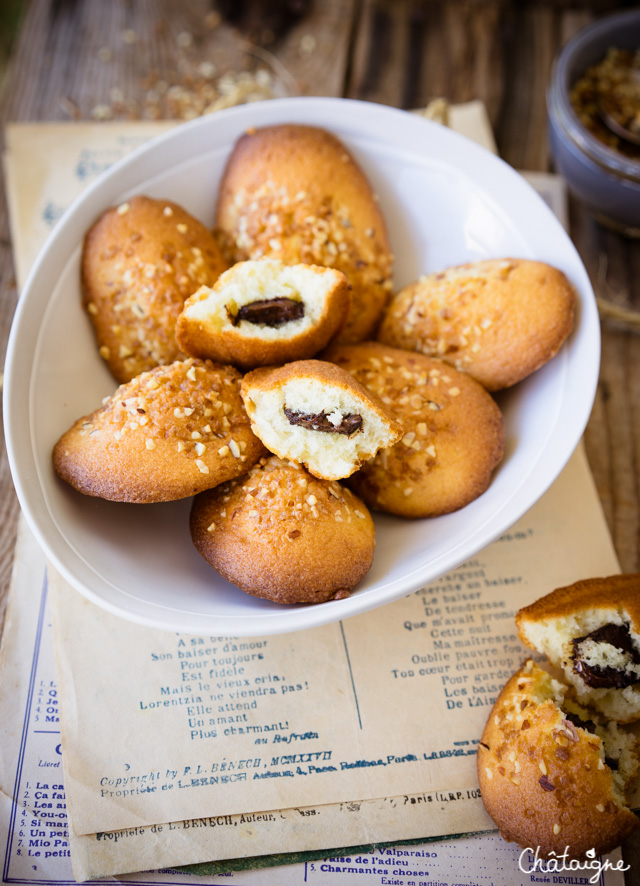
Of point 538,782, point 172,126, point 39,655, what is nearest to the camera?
point 538,782

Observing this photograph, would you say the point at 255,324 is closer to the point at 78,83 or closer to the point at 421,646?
the point at 421,646

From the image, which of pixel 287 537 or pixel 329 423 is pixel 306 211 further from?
pixel 287 537

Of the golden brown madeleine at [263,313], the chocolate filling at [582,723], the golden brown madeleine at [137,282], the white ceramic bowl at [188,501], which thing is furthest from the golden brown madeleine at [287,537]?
the chocolate filling at [582,723]

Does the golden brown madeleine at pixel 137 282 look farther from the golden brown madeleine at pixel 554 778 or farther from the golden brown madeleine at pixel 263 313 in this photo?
the golden brown madeleine at pixel 554 778

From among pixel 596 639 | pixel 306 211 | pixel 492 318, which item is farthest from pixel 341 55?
pixel 596 639

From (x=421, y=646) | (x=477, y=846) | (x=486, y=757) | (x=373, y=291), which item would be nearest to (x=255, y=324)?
(x=373, y=291)

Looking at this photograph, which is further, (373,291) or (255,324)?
(373,291)

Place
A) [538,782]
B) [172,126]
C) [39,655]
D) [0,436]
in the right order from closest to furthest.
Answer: [538,782] → [39,655] → [0,436] → [172,126]
